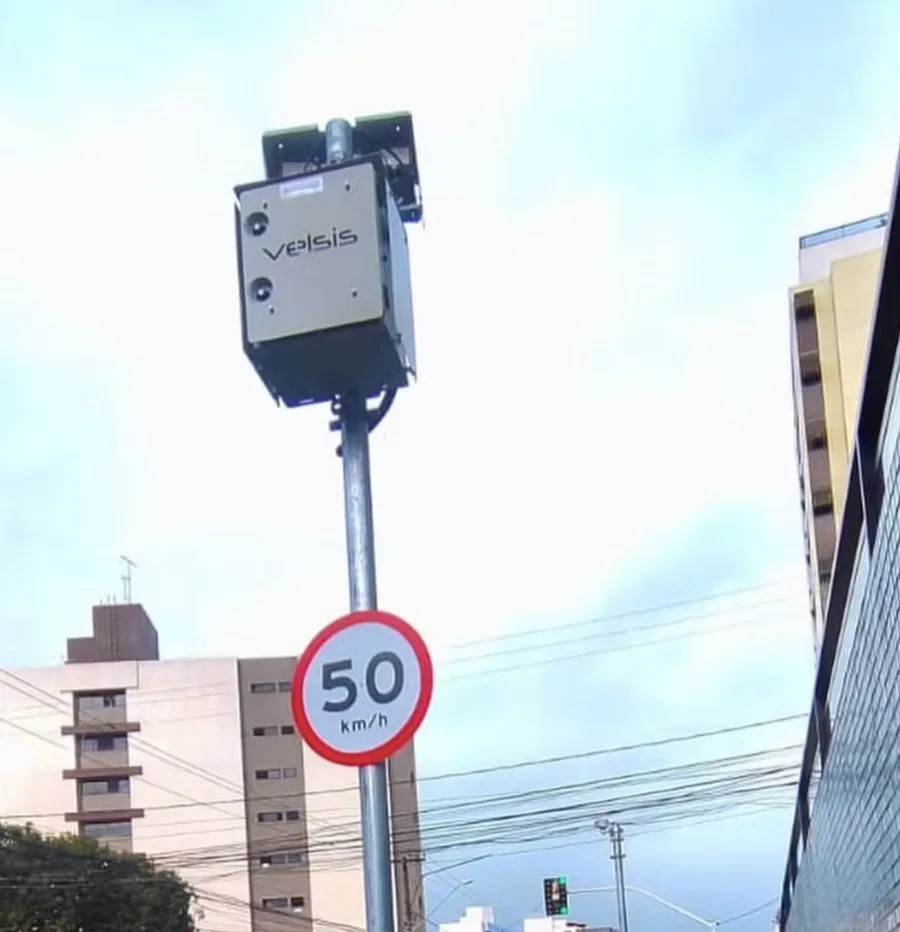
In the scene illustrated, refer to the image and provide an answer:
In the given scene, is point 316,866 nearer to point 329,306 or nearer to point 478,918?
point 478,918

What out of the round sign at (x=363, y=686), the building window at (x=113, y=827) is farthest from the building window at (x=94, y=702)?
the round sign at (x=363, y=686)

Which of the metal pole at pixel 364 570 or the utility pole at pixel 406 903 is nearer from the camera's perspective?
the metal pole at pixel 364 570

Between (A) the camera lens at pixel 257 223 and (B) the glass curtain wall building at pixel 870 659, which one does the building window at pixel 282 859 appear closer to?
(B) the glass curtain wall building at pixel 870 659

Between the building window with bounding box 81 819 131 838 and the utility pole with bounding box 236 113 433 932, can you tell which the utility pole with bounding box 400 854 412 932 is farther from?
the utility pole with bounding box 236 113 433 932

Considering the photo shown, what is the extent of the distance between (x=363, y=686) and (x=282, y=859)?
2643 inches

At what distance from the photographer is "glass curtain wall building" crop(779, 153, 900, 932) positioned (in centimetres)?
405

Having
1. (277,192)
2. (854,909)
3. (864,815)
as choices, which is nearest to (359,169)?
(277,192)

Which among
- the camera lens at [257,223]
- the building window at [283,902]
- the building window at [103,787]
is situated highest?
the building window at [103,787]

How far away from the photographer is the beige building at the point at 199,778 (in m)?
68.1

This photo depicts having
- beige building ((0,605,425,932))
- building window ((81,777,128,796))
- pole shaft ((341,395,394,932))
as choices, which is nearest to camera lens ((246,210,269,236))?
pole shaft ((341,395,394,932))

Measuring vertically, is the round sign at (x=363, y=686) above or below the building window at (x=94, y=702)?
below

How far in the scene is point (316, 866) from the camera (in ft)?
227

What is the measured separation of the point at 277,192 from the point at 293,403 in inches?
22.7

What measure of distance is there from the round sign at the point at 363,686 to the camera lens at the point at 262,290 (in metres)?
0.81
